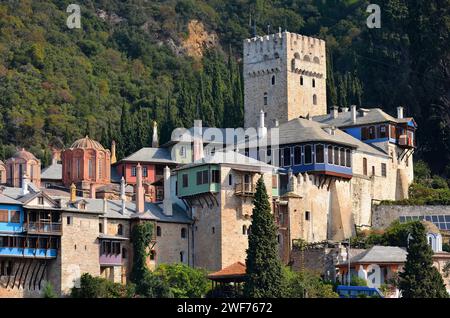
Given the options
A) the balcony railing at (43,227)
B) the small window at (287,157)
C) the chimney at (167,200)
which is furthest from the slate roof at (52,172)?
the balcony railing at (43,227)

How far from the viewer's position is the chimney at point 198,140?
116400 millimetres

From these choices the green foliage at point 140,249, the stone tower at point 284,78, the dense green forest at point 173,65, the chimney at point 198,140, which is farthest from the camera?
the dense green forest at point 173,65

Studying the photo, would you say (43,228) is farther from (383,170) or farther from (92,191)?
(383,170)

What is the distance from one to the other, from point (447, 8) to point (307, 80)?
12857 millimetres

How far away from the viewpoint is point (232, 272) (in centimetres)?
9594

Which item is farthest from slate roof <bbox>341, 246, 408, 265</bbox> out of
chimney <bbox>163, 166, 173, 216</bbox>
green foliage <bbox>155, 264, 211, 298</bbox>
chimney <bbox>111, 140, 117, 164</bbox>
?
chimney <bbox>111, 140, 117, 164</bbox>

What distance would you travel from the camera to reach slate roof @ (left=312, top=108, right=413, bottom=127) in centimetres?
11688

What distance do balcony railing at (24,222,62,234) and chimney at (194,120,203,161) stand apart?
19776 mm

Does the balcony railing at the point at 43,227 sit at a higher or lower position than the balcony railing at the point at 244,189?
lower

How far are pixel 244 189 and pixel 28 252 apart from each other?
549 inches

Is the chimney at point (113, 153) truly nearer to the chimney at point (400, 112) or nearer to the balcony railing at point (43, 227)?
the chimney at point (400, 112)

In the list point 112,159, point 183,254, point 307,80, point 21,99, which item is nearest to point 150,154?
point 112,159

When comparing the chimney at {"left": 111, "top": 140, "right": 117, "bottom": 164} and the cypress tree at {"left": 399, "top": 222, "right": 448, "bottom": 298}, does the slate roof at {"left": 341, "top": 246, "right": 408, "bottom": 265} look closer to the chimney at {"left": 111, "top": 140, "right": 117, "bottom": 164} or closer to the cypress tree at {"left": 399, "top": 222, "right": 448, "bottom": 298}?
the cypress tree at {"left": 399, "top": 222, "right": 448, "bottom": 298}

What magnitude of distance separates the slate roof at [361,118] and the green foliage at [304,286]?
2073cm
